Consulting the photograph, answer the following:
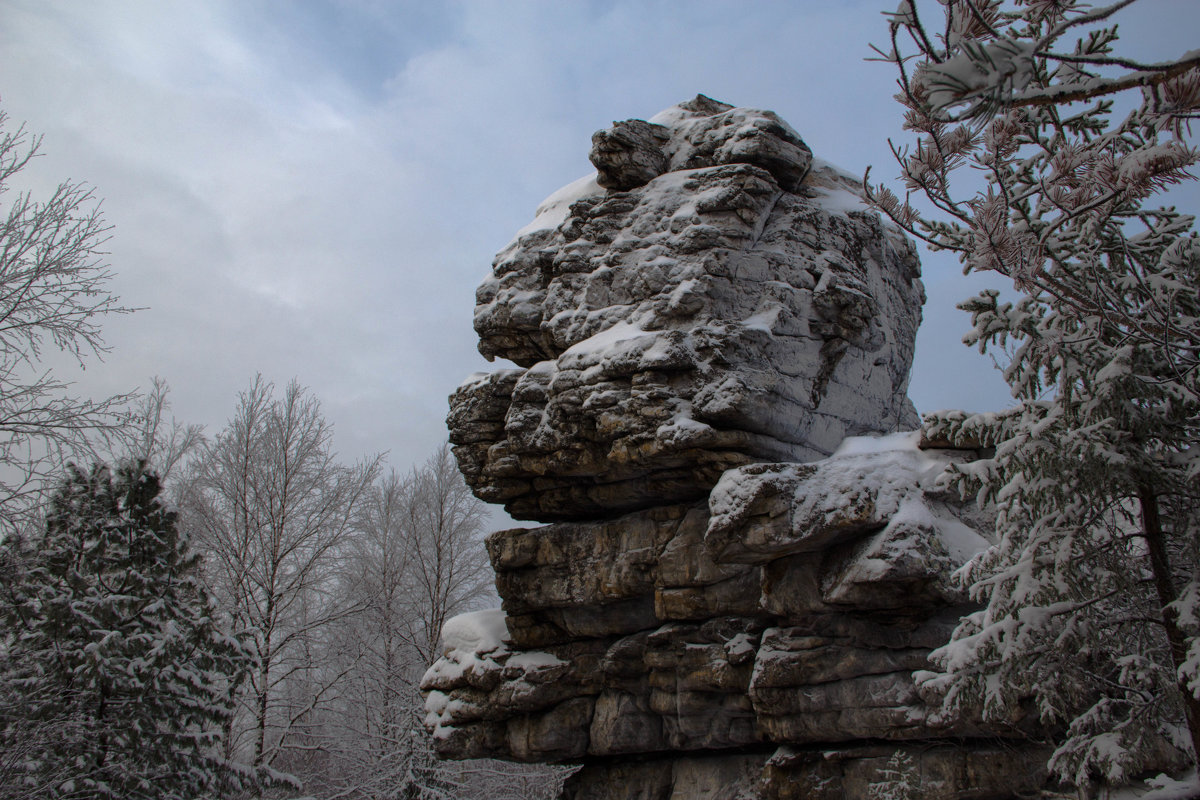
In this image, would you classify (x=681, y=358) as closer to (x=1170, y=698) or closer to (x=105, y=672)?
(x=1170, y=698)

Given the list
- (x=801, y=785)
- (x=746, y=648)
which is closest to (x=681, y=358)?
(x=746, y=648)

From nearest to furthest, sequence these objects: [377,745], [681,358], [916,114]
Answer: [916,114]
[681,358]
[377,745]

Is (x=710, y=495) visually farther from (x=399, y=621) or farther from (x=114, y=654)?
(x=399, y=621)

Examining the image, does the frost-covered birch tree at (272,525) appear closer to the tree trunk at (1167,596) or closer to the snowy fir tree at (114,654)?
the snowy fir tree at (114,654)

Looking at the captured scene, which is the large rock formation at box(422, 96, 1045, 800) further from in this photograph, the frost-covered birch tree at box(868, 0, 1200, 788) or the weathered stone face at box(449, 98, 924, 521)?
the frost-covered birch tree at box(868, 0, 1200, 788)

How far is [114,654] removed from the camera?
8781 millimetres

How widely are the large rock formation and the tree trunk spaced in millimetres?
3013

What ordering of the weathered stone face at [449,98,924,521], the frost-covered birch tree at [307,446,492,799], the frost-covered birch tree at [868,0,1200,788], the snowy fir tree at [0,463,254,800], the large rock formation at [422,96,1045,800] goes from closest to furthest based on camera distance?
the frost-covered birch tree at [868,0,1200,788] → the snowy fir tree at [0,463,254,800] → the large rock formation at [422,96,1045,800] → the weathered stone face at [449,98,924,521] → the frost-covered birch tree at [307,446,492,799]

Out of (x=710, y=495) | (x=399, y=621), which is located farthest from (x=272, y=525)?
(x=710, y=495)

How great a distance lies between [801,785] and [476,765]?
945cm

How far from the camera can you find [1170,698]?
15.7ft

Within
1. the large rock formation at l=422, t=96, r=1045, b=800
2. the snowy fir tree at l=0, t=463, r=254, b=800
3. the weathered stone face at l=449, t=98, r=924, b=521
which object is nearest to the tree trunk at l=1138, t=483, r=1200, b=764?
the large rock formation at l=422, t=96, r=1045, b=800

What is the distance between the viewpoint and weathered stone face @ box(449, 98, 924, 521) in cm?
998

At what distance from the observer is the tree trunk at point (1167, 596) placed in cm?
459
